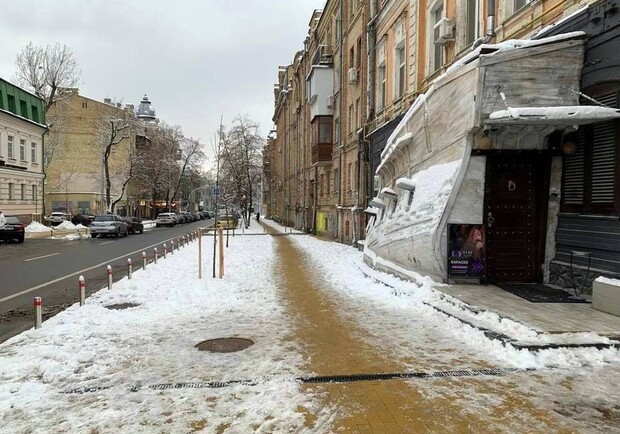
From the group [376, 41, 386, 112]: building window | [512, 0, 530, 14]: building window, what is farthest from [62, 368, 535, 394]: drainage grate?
[376, 41, 386, 112]: building window

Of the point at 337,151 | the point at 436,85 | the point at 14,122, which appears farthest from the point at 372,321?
the point at 14,122

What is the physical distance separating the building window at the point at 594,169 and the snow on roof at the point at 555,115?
15.1 inches

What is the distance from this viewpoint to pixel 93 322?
7566mm

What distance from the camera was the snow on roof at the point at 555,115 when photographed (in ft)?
24.6

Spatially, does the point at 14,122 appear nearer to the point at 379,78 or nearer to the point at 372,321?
the point at 379,78

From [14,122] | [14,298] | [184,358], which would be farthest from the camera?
[14,122]


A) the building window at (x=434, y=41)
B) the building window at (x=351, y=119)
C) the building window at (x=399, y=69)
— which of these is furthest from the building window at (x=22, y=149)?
the building window at (x=434, y=41)

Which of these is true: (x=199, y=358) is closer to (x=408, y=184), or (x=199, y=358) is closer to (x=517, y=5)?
(x=408, y=184)

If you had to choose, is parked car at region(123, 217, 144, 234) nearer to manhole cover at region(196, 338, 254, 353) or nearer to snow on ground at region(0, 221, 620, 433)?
snow on ground at region(0, 221, 620, 433)

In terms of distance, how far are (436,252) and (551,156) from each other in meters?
2.80

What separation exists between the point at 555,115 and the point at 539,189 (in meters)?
2.23

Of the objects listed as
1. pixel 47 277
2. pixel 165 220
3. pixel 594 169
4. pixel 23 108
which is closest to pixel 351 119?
pixel 47 277

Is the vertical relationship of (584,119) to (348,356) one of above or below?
above

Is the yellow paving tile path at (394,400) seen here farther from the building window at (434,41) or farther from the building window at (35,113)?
the building window at (35,113)
